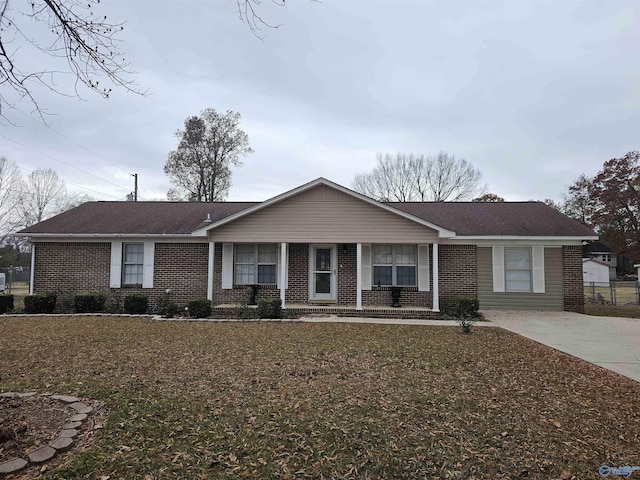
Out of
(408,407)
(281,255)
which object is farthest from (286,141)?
(408,407)

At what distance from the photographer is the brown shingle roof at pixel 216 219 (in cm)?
1406

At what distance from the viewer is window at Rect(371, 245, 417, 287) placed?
13.9 m

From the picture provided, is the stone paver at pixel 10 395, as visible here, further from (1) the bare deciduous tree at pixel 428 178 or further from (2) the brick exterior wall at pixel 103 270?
(1) the bare deciduous tree at pixel 428 178

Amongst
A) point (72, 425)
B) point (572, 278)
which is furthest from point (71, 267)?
point (572, 278)

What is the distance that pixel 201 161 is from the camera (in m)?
33.1

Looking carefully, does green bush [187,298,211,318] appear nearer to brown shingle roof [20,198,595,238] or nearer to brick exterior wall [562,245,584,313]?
brown shingle roof [20,198,595,238]

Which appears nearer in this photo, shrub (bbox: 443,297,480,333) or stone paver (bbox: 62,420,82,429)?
stone paver (bbox: 62,420,82,429)

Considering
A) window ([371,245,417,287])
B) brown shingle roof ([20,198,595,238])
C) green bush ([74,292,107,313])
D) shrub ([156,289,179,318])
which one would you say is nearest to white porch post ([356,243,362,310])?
window ([371,245,417,287])

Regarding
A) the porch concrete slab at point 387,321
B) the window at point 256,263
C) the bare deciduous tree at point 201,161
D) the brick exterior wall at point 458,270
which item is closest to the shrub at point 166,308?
the window at point 256,263

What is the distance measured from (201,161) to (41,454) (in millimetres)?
32002

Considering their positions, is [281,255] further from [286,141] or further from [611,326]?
[611,326]

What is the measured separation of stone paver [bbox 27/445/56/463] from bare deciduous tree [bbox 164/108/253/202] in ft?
99.7

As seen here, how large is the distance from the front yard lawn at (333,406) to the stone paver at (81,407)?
0.66ft

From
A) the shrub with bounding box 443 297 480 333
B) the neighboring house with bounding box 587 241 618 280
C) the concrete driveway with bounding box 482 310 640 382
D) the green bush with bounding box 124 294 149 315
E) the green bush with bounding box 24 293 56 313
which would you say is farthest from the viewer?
the neighboring house with bounding box 587 241 618 280
